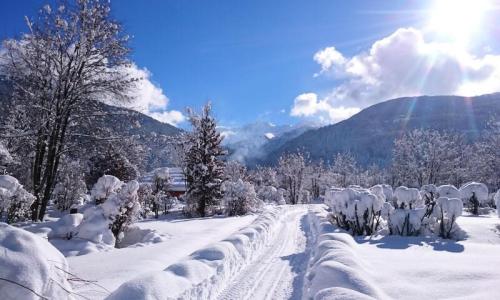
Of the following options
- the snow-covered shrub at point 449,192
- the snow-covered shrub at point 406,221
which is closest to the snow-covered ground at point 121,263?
the snow-covered shrub at point 406,221

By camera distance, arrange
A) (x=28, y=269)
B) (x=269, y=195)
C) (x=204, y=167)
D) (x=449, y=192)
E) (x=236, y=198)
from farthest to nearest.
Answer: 1. (x=269, y=195)
2. (x=236, y=198)
3. (x=204, y=167)
4. (x=449, y=192)
5. (x=28, y=269)

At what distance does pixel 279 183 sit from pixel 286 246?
70.6 meters

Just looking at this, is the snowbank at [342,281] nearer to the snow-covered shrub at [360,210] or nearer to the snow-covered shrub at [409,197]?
the snow-covered shrub at [360,210]

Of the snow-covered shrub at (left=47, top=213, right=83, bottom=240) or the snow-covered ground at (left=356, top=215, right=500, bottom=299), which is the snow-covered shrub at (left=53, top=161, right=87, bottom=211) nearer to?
the snow-covered shrub at (left=47, top=213, right=83, bottom=240)

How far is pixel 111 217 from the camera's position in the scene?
13.2 metres

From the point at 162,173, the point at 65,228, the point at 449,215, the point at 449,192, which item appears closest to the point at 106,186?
the point at 65,228

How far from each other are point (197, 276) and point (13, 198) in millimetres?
10358

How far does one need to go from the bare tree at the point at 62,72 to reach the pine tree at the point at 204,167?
46.1 ft

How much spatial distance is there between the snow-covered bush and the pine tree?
562 inches

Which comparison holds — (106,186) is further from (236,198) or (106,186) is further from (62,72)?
(236,198)

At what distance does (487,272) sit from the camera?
6.86m

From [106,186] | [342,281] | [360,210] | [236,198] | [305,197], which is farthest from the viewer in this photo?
[305,197]

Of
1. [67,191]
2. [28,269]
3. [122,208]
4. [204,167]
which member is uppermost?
[204,167]

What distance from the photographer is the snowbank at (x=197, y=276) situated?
5312 millimetres
